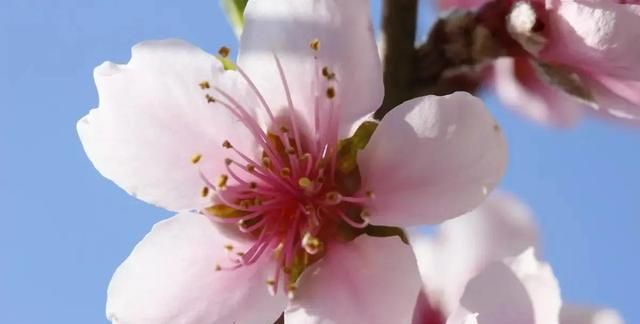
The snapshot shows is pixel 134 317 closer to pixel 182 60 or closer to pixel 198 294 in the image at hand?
pixel 198 294

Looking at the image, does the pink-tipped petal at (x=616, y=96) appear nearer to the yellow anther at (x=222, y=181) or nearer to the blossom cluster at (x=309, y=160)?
the blossom cluster at (x=309, y=160)

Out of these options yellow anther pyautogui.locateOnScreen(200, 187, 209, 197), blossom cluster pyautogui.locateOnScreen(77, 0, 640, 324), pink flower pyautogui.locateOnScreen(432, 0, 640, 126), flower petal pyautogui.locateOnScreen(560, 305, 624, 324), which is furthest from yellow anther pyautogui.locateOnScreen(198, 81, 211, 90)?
flower petal pyautogui.locateOnScreen(560, 305, 624, 324)

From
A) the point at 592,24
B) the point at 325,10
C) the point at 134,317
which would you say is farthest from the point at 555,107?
the point at 134,317

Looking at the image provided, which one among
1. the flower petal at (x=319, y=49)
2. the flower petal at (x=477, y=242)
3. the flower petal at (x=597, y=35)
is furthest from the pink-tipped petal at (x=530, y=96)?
the flower petal at (x=319, y=49)

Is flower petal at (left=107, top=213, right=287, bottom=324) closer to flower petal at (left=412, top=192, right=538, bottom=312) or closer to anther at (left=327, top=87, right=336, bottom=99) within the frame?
anther at (left=327, top=87, right=336, bottom=99)

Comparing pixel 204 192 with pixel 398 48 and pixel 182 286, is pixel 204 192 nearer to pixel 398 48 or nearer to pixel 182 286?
pixel 182 286

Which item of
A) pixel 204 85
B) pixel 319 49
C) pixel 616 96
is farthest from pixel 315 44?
pixel 616 96
